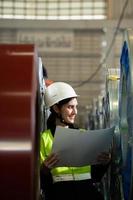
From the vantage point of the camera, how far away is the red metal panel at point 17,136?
52.4 inches

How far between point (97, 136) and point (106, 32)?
5634mm

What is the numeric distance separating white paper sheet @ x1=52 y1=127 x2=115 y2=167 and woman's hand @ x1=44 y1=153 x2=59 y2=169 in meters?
0.02

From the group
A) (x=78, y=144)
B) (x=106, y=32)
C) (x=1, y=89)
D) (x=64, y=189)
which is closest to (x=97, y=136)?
(x=78, y=144)

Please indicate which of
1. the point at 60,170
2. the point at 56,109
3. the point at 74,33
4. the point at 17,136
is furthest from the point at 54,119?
the point at 74,33

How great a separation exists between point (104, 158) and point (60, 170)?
0.19 metres

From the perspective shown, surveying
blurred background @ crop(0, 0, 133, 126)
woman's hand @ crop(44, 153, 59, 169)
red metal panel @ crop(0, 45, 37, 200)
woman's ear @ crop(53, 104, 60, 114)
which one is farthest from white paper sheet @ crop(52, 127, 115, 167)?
blurred background @ crop(0, 0, 133, 126)

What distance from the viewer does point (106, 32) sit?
705 cm

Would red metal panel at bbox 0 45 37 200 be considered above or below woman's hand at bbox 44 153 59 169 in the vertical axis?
above

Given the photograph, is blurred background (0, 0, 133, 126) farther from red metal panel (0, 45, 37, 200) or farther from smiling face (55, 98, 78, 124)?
red metal panel (0, 45, 37, 200)

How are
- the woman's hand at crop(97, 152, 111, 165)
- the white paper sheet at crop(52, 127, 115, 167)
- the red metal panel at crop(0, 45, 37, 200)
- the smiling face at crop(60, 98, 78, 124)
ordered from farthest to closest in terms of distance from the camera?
the smiling face at crop(60, 98, 78, 124) → the woman's hand at crop(97, 152, 111, 165) → the white paper sheet at crop(52, 127, 115, 167) → the red metal panel at crop(0, 45, 37, 200)

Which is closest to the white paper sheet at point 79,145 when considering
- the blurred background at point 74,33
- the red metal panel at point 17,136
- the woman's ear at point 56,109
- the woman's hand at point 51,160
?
the woman's hand at point 51,160

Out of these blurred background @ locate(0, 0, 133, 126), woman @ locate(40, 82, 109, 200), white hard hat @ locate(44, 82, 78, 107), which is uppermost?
blurred background @ locate(0, 0, 133, 126)

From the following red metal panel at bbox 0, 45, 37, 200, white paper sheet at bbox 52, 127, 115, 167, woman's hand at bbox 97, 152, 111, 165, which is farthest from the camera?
woman's hand at bbox 97, 152, 111, 165

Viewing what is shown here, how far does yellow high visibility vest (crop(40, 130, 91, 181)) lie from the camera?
172 centimetres
